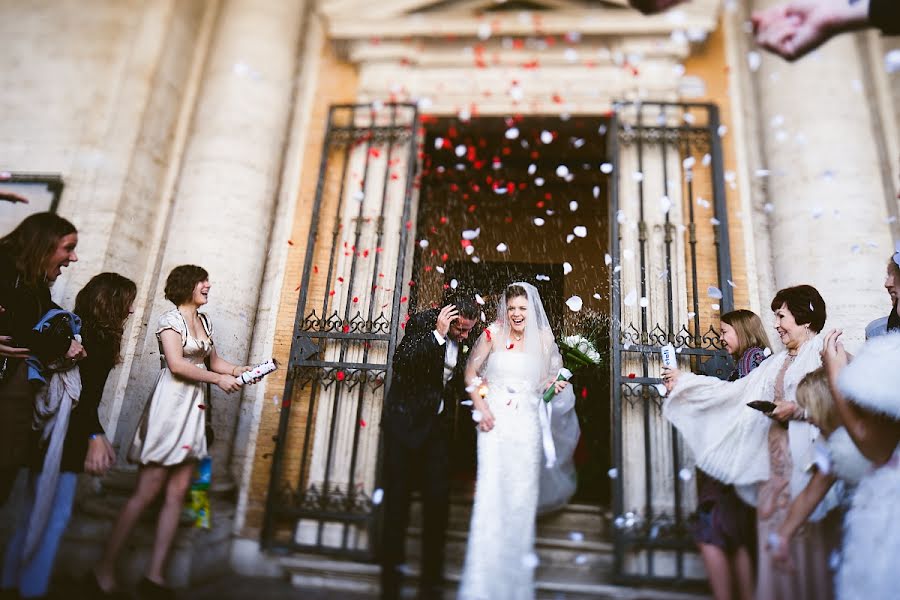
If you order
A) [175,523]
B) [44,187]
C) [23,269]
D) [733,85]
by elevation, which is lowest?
[175,523]

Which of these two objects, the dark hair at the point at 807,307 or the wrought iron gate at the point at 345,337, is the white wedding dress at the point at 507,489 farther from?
the dark hair at the point at 807,307

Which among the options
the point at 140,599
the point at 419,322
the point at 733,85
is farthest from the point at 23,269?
the point at 733,85

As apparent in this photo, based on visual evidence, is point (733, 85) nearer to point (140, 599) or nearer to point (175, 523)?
point (175, 523)

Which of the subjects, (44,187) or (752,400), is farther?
(44,187)

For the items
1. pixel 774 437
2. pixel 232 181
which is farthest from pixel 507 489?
pixel 232 181

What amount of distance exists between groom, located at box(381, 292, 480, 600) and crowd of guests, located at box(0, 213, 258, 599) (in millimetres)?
1043

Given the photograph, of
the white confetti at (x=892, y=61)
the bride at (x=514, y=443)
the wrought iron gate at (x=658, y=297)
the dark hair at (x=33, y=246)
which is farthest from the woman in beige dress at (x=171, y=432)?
the white confetti at (x=892, y=61)

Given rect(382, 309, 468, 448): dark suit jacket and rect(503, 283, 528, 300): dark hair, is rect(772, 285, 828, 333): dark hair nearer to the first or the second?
rect(503, 283, 528, 300): dark hair

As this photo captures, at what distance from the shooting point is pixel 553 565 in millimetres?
4191

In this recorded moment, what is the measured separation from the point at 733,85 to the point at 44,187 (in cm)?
612

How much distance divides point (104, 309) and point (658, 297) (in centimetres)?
382

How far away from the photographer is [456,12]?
5.96 m

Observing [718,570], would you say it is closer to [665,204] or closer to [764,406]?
[764,406]

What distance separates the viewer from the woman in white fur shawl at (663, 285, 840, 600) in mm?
3148
